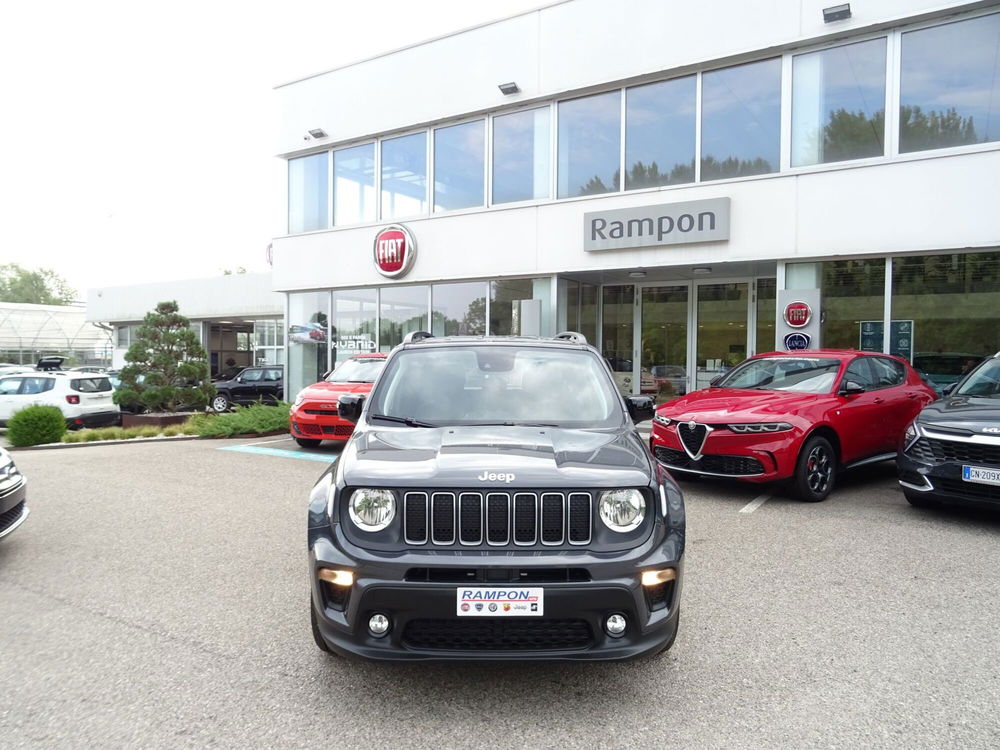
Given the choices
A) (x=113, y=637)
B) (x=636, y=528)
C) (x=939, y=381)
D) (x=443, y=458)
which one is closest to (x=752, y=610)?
(x=636, y=528)

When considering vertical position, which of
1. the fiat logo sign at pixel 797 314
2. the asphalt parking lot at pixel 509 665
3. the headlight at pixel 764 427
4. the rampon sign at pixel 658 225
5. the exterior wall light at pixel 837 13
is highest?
the exterior wall light at pixel 837 13

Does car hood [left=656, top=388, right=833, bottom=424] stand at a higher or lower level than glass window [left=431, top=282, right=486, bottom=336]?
lower

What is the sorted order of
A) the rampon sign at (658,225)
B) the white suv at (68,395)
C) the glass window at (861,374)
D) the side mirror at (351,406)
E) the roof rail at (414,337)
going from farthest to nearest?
the white suv at (68,395) → the rampon sign at (658,225) → the glass window at (861,374) → the roof rail at (414,337) → the side mirror at (351,406)

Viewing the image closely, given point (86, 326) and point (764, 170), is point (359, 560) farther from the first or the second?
point (86, 326)

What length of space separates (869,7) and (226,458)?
12.3 metres

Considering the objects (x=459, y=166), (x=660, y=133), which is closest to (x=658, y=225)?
(x=660, y=133)

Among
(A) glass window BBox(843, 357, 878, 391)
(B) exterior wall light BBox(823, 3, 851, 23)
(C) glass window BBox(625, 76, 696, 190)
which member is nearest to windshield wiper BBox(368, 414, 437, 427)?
(A) glass window BBox(843, 357, 878, 391)

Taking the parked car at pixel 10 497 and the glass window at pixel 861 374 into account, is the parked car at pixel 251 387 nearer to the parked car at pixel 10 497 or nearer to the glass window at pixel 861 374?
the parked car at pixel 10 497

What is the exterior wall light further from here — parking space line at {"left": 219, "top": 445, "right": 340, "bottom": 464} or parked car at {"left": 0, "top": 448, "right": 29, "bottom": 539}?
parked car at {"left": 0, "top": 448, "right": 29, "bottom": 539}

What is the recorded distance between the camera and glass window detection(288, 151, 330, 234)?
1817cm

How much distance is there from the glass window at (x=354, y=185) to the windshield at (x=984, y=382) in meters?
13.1

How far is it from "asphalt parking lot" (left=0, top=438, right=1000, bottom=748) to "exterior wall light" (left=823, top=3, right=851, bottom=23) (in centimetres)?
866

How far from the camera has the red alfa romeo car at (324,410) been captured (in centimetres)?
1090

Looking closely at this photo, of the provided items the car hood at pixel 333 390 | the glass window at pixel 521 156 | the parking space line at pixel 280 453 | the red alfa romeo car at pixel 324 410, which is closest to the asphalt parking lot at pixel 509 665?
the parking space line at pixel 280 453
